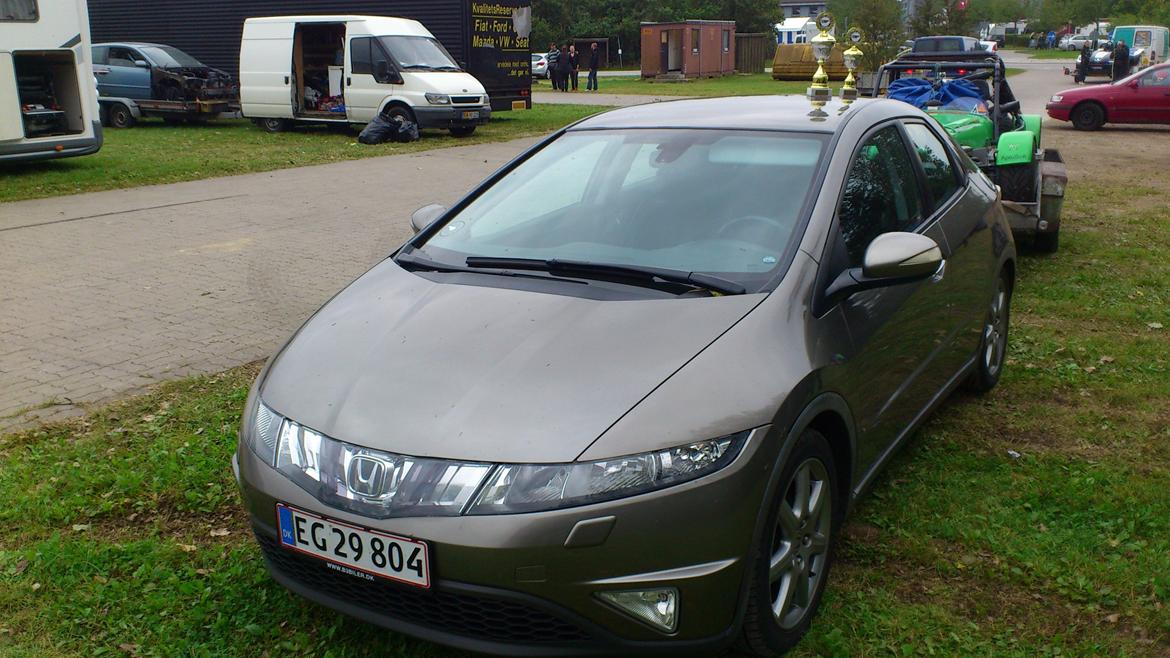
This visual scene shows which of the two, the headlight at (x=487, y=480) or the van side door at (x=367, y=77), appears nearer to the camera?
the headlight at (x=487, y=480)

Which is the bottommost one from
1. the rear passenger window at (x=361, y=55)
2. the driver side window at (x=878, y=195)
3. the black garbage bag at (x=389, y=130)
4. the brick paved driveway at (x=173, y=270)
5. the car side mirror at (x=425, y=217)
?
the brick paved driveway at (x=173, y=270)

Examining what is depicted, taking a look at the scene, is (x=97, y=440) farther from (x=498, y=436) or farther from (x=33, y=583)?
(x=498, y=436)

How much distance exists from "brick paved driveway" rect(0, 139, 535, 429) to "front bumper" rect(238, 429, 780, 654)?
3324mm

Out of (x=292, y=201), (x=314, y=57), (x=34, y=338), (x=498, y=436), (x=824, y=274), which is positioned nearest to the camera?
(x=498, y=436)

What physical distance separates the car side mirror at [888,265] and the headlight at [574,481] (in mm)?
1009

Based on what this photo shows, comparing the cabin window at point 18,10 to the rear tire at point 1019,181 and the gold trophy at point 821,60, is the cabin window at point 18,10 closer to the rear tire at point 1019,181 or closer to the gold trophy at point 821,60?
the gold trophy at point 821,60

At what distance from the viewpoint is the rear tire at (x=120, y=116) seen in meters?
21.9

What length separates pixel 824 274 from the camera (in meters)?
3.33

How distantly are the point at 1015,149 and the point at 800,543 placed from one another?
6.60m

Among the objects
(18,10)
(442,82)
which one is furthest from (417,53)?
(18,10)

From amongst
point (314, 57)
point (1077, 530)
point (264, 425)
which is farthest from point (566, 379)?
point (314, 57)

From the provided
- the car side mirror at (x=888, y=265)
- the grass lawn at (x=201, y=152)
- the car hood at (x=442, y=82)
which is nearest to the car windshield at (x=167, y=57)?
the grass lawn at (x=201, y=152)

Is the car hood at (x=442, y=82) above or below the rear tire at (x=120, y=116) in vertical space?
above

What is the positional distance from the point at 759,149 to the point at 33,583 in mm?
2955
